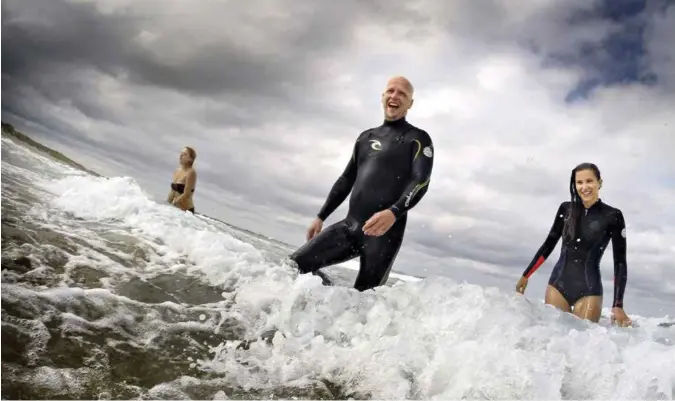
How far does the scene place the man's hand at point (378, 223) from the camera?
3.71m

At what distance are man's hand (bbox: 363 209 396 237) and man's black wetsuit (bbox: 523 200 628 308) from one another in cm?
254

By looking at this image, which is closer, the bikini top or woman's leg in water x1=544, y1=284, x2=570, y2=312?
woman's leg in water x1=544, y1=284, x2=570, y2=312

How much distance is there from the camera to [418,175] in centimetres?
414

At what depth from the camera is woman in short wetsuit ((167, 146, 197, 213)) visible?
27.2ft

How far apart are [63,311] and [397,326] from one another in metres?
1.91

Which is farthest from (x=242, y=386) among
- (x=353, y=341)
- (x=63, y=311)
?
(x=63, y=311)

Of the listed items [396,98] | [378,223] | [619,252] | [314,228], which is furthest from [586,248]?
[314,228]

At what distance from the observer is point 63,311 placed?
2.51 metres

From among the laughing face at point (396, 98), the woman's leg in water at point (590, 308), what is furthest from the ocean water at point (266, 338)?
the laughing face at point (396, 98)

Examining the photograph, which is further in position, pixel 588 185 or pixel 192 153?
pixel 192 153

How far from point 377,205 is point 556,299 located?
2.39 metres

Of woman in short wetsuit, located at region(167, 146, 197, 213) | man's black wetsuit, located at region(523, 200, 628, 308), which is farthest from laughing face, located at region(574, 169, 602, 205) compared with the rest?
woman in short wetsuit, located at region(167, 146, 197, 213)

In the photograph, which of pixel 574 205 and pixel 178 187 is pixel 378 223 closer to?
pixel 574 205

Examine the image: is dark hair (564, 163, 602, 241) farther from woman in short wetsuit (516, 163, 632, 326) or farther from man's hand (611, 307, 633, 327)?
man's hand (611, 307, 633, 327)
